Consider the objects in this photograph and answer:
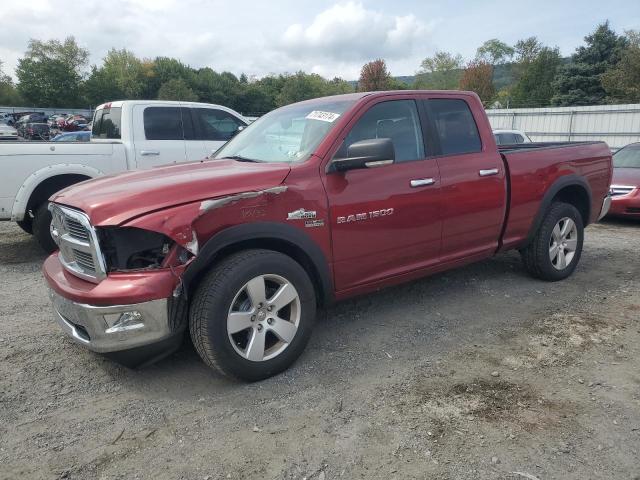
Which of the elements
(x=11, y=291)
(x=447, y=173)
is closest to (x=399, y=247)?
(x=447, y=173)

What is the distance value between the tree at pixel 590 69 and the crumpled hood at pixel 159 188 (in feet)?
124

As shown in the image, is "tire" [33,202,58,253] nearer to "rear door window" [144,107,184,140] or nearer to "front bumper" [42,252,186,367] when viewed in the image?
"rear door window" [144,107,184,140]

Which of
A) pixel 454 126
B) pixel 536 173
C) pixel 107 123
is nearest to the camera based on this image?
pixel 454 126

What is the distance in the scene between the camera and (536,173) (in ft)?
15.6

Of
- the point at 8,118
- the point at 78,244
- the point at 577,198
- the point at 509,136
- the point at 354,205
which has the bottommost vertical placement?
the point at 577,198

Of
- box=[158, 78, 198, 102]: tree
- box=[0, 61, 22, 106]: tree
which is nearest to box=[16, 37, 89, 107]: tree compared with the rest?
box=[0, 61, 22, 106]: tree

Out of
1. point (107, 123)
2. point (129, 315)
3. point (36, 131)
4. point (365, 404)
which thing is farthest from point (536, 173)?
point (36, 131)

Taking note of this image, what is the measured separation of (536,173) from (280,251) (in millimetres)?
2830

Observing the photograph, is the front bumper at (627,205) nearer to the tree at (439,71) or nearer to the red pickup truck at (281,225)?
the red pickup truck at (281,225)

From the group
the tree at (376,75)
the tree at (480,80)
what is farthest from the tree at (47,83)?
the tree at (480,80)

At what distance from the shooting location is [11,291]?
503 cm

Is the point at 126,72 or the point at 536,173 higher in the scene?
the point at 126,72

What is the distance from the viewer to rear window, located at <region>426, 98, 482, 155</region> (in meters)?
4.18

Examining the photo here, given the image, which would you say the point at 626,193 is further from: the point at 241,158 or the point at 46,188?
the point at 46,188
